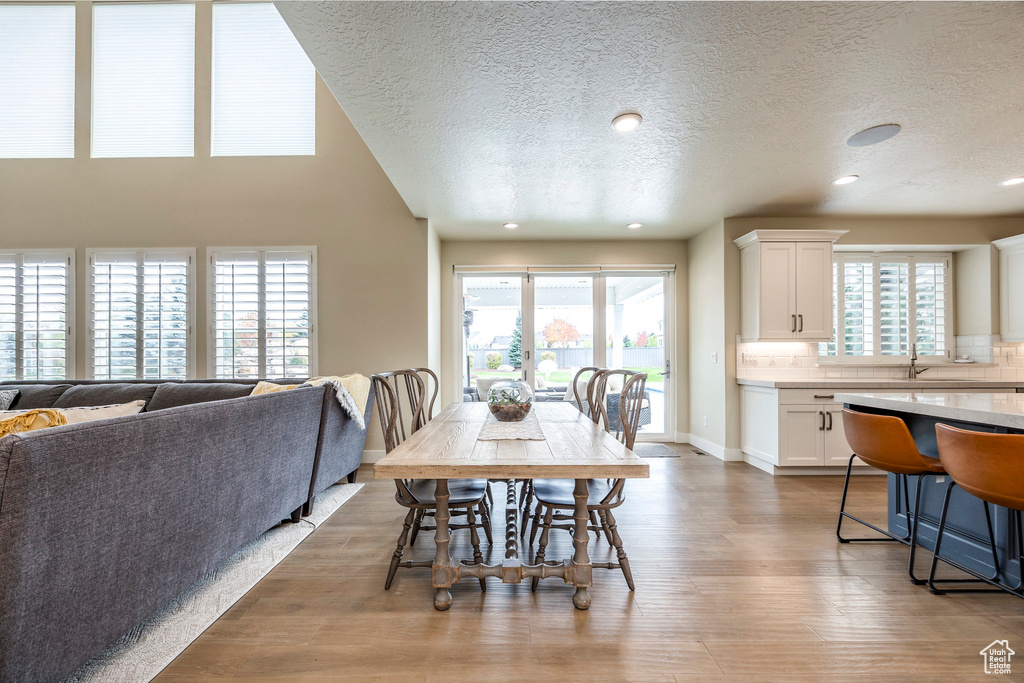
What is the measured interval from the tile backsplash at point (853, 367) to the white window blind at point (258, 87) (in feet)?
16.1

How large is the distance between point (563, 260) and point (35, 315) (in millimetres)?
5401

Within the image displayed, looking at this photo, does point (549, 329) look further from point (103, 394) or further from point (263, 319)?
point (103, 394)

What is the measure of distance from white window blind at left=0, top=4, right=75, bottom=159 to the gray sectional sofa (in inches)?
184

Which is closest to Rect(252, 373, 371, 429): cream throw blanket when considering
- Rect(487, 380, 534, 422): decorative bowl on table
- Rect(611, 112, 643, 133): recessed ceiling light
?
Rect(487, 380, 534, 422): decorative bowl on table

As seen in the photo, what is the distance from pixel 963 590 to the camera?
1965 millimetres

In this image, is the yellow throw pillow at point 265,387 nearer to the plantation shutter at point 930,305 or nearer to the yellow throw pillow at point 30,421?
the yellow throw pillow at point 30,421

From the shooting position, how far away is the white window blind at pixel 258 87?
4.43 metres

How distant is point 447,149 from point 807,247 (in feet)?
11.5

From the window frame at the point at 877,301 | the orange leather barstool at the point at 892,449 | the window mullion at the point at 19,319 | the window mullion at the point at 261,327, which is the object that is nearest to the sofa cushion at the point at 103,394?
the window mullion at the point at 261,327

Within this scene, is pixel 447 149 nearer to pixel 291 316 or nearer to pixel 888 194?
pixel 291 316

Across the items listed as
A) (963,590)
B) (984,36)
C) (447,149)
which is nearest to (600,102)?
(447,149)

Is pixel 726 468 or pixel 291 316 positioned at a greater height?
pixel 291 316

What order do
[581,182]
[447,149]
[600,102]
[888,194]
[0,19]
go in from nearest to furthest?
[600,102], [447,149], [581,182], [888,194], [0,19]

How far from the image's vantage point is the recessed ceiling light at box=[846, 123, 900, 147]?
101 inches
